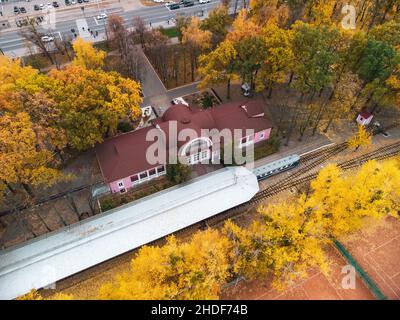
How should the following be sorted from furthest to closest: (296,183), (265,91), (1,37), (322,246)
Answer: (1,37) < (265,91) < (296,183) < (322,246)

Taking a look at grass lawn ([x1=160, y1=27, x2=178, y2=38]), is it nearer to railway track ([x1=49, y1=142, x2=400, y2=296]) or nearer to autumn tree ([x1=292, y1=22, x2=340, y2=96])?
autumn tree ([x1=292, y1=22, x2=340, y2=96])

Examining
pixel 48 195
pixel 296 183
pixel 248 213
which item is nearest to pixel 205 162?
pixel 248 213

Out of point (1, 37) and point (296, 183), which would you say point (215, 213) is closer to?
point (296, 183)

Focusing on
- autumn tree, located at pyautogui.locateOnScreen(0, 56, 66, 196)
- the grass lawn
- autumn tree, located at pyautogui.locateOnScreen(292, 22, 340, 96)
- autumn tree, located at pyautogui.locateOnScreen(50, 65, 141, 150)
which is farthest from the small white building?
autumn tree, located at pyautogui.locateOnScreen(0, 56, 66, 196)

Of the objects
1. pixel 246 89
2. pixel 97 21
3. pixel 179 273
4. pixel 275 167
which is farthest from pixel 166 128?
pixel 97 21

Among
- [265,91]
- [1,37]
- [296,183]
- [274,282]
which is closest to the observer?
[274,282]
